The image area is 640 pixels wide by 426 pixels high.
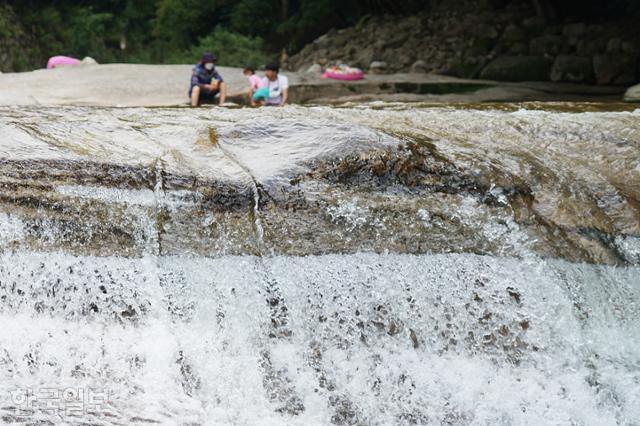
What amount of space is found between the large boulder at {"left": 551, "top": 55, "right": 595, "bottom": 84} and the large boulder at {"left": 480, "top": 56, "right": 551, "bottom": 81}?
0.57ft

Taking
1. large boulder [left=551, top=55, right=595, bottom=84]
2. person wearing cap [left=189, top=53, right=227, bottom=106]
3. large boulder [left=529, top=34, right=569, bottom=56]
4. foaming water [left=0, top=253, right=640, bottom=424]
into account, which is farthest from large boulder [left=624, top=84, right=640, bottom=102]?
foaming water [left=0, top=253, right=640, bottom=424]

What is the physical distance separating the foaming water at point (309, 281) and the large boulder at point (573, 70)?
10644mm

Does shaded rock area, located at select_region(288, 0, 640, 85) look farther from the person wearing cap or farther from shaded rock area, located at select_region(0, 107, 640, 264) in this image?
shaded rock area, located at select_region(0, 107, 640, 264)

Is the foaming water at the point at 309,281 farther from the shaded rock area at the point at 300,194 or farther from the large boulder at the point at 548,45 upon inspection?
the large boulder at the point at 548,45

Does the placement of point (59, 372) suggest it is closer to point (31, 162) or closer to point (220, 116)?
point (31, 162)

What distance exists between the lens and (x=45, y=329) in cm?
367

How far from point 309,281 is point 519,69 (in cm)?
1173

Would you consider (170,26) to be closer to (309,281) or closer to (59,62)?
(59,62)

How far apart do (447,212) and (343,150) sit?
64cm

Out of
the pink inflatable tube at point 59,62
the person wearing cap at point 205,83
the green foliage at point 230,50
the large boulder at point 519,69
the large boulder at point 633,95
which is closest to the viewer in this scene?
the person wearing cap at point 205,83

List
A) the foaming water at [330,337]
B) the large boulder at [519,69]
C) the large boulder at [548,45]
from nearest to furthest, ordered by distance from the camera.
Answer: the foaming water at [330,337], the large boulder at [519,69], the large boulder at [548,45]

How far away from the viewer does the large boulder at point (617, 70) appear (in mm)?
14297

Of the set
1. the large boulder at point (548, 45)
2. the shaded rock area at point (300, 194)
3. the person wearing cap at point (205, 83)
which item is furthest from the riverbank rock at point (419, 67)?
the shaded rock area at point (300, 194)

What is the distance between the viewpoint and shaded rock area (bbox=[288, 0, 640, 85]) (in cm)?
1469
